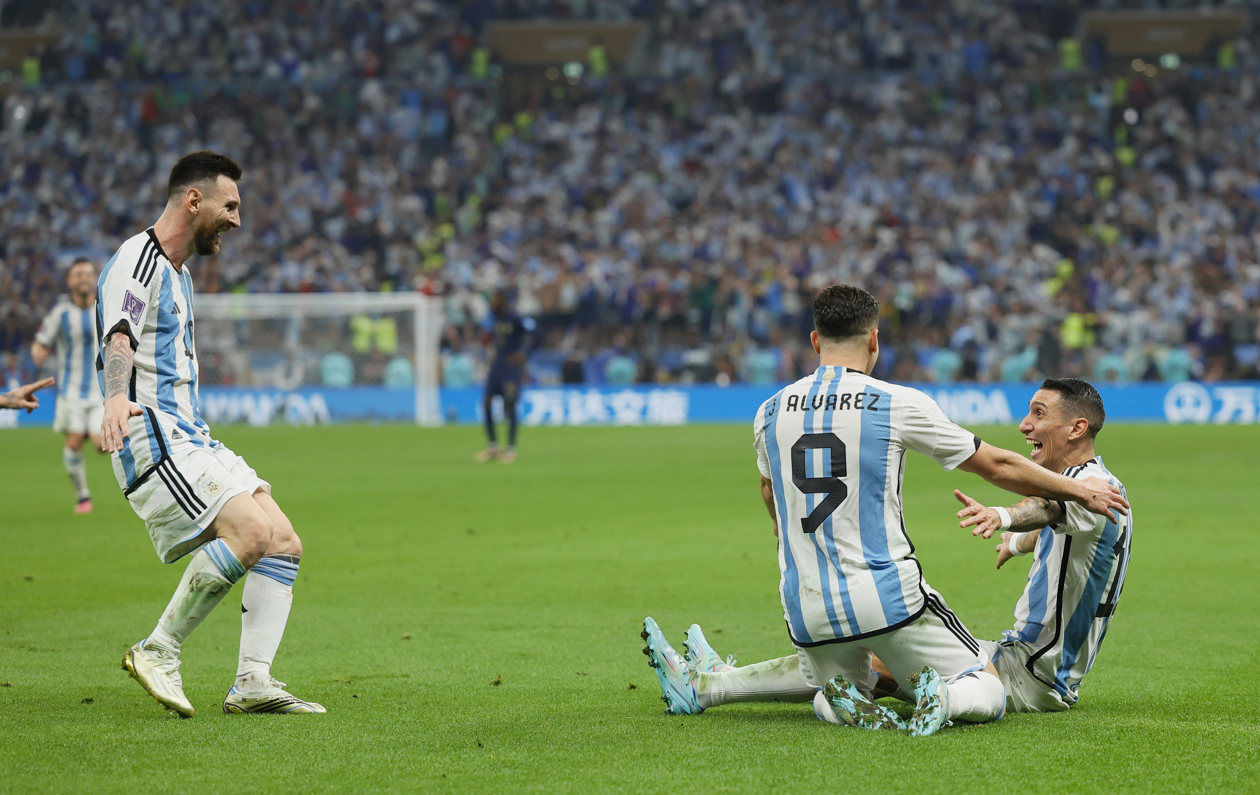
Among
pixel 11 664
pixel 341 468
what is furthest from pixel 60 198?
pixel 11 664

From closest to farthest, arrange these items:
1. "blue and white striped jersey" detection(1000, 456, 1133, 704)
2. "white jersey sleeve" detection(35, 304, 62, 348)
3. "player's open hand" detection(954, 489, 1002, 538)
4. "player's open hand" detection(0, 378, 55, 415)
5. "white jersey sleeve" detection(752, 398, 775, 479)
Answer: "player's open hand" detection(954, 489, 1002, 538)
"white jersey sleeve" detection(752, 398, 775, 479)
"blue and white striped jersey" detection(1000, 456, 1133, 704)
"player's open hand" detection(0, 378, 55, 415)
"white jersey sleeve" detection(35, 304, 62, 348)

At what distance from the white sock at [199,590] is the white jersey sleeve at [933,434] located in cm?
251

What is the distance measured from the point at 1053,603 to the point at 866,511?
0.93 metres

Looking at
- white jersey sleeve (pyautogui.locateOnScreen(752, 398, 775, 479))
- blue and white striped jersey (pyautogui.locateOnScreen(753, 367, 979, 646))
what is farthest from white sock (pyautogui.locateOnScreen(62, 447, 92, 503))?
blue and white striped jersey (pyautogui.locateOnScreen(753, 367, 979, 646))

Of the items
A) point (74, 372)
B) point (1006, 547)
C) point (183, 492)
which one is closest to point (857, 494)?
point (1006, 547)

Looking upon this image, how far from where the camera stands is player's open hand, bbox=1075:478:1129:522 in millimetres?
4302

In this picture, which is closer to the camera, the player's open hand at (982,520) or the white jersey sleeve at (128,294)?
the player's open hand at (982,520)

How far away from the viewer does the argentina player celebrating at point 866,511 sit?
14.1 ft

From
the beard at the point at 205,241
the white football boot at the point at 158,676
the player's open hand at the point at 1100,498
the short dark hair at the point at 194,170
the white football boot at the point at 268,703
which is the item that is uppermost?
the short dark hair at the point at 194,170

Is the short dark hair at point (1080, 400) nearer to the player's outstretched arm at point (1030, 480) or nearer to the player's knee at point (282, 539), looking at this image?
the player's outstretched arm at point (1030, 480)

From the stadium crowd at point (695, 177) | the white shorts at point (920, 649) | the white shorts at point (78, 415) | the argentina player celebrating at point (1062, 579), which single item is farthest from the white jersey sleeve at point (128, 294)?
the stadium crowd at point (695, 177)

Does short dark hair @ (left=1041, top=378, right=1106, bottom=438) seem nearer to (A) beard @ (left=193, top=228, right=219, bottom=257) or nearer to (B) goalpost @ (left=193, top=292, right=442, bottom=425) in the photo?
(A) beard @ (left=193, top=228, right=219, bottom=257)

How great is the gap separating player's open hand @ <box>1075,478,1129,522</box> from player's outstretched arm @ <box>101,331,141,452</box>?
3307mm

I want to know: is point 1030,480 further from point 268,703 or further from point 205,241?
point 205,241
